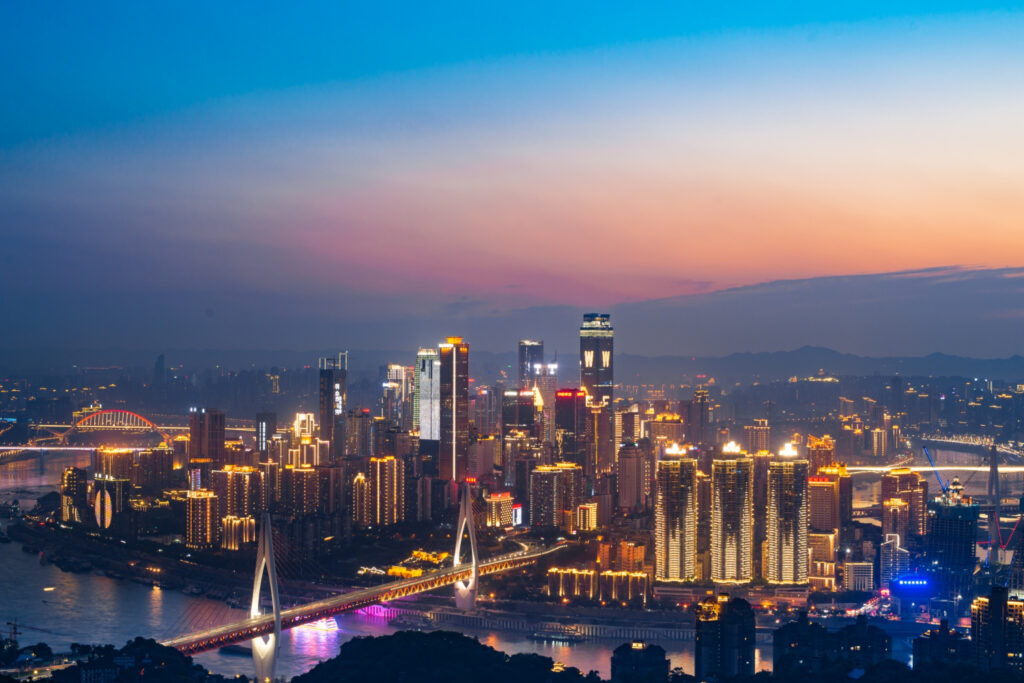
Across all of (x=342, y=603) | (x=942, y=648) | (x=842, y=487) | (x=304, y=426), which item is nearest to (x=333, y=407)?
(x=304, y=426)

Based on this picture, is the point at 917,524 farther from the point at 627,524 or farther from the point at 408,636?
the point at 408,636

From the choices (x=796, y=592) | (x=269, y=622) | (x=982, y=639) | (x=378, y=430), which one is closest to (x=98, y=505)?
(x=378, y=430)

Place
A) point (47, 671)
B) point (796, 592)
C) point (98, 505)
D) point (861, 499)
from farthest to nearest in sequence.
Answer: point (861, 499) → point (98, 505) → point (796, 592) → point (47, 671)

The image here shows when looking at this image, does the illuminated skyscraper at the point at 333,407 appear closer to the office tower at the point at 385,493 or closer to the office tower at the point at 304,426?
the office tower at the point at 304,426

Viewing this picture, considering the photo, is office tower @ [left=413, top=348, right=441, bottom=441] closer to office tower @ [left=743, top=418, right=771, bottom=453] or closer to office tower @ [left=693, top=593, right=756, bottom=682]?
office tower @ [left=743, top=418, right=771, bottom=453]

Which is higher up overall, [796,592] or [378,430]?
Result: [378,430]

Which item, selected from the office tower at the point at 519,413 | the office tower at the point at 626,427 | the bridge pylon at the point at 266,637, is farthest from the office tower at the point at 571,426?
the bridge pylon at the point at 266,637

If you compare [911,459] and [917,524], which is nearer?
[917,524]
